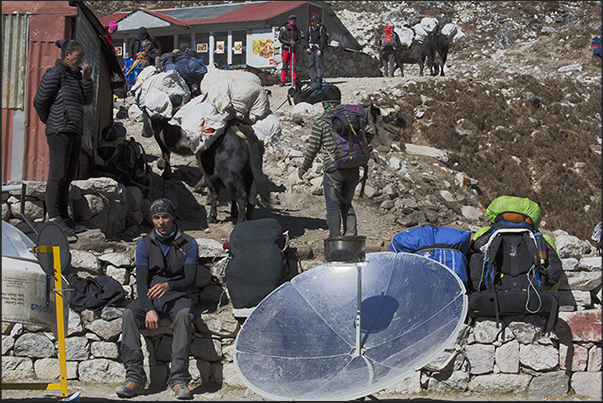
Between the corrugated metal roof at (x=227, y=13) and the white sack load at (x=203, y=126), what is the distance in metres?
15.7

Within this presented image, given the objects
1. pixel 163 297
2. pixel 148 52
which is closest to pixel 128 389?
pixel 163 297

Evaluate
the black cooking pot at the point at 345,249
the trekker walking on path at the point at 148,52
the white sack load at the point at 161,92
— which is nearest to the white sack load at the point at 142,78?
the white sack load at the point at 161,92

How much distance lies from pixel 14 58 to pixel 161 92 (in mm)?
2070

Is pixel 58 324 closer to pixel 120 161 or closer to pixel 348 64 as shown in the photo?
pixel 120 161

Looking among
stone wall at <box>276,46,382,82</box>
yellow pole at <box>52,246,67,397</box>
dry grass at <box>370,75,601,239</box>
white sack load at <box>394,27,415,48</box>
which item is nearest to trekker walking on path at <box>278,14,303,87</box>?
dry grass at <box>370,75,601,239</box>

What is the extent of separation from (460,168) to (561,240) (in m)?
8.24

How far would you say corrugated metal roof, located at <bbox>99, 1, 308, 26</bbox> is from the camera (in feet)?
75.5

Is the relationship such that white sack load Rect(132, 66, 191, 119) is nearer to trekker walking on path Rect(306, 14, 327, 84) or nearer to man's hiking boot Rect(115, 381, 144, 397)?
man's hiking boot Rect(115, 381, 144, 397)

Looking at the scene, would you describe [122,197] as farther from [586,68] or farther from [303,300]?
[586,68]

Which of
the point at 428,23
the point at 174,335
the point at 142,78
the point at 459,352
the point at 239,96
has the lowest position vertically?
the point at 459,352

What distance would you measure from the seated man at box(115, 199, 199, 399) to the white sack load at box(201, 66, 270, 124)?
2764mm

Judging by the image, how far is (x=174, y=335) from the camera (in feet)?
15.1

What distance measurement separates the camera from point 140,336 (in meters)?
4.91

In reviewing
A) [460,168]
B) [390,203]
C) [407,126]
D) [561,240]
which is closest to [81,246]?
[561,240]
